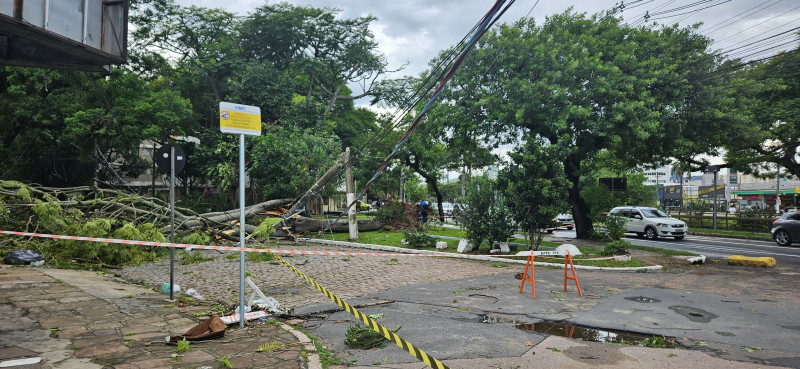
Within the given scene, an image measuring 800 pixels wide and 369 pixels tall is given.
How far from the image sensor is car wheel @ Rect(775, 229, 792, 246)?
19.3m

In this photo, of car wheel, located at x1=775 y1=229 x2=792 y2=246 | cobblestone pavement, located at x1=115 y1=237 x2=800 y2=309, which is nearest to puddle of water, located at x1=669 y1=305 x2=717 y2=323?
cobblestone pavement, located at x1=115 y1=237 x2=800 y2=309

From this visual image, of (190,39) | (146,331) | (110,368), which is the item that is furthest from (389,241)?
(190,39)

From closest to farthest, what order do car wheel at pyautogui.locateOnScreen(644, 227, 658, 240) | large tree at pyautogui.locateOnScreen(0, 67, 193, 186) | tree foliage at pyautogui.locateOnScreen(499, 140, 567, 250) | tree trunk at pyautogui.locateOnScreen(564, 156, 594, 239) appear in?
tree foliage at pyautogui.locateOnScreen(499, 140, 567, 250)
tree trunk at pyautogui.locateOnScreen(564, 156, 594, 239)
car wheel at pyautogui.locateOnScreen(644, 227, 658, 240)
large tree at pyautogui.locateOnScreen(0, 67, 193, 186)

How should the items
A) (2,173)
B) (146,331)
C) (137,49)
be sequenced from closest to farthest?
(146,331)
(2,173)
(137,49)

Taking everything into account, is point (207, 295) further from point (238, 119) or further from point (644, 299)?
point (644, 299)

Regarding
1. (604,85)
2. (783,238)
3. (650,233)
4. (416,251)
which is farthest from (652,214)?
(416,251)

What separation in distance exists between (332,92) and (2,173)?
23.4 metres

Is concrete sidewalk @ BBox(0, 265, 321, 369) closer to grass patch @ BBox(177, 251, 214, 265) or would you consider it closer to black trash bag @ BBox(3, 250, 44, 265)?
black trash bag @ BBox(3, 250, 44, 265)

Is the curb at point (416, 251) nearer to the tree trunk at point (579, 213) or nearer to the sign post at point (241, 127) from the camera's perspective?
the sign post at point (241, 127)

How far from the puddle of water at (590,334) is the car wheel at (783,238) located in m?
18.8

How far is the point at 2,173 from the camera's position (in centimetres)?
2602

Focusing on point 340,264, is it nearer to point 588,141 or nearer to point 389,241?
point 389,241

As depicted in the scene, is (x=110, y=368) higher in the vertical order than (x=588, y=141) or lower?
lower

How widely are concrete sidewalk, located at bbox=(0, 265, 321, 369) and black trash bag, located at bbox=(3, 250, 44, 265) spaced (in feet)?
9.41
